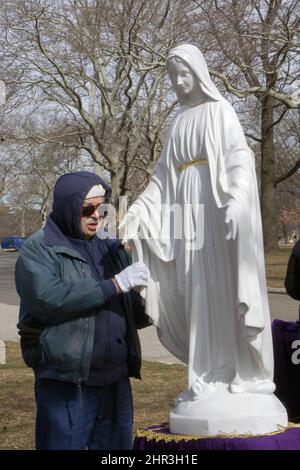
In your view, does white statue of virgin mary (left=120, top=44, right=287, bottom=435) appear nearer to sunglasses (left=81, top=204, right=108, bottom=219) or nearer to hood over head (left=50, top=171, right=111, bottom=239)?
sunglasses (left=81, top=204, right=108, bottom=219)

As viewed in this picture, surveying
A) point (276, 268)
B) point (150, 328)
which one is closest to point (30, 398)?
point (150, 328)

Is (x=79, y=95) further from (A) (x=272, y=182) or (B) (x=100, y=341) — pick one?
(B) (x=100, y=341)

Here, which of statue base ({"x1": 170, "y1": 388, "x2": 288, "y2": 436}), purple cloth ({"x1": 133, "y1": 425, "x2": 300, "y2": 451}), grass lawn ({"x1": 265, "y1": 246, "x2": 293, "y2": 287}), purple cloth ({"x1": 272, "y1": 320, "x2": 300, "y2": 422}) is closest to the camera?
purple cloth ({"x1": 133, "y1": 425, "x2": 300, "y2": 451})

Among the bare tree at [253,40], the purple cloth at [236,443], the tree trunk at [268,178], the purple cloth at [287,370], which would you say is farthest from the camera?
the tree trunk at [268,178]

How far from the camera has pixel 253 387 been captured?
12.6ft

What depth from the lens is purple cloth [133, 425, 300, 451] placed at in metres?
3.62

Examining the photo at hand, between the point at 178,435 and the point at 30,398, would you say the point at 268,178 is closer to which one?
the point at 30,398

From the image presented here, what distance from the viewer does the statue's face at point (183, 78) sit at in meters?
4.12

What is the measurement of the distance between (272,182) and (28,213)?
51214mm

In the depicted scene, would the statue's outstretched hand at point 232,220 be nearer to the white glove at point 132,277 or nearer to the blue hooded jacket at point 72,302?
the white glove at point 132,277

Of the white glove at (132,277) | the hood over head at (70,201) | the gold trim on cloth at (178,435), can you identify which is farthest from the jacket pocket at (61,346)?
the gold trim on cloth at (178,435)

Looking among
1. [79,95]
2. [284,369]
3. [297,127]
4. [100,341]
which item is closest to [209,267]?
[100,341]

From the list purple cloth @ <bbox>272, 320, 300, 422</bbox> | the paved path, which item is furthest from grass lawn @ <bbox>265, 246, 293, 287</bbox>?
purple cloth @ <bbox>272, 320, 300, 422</bbox>
